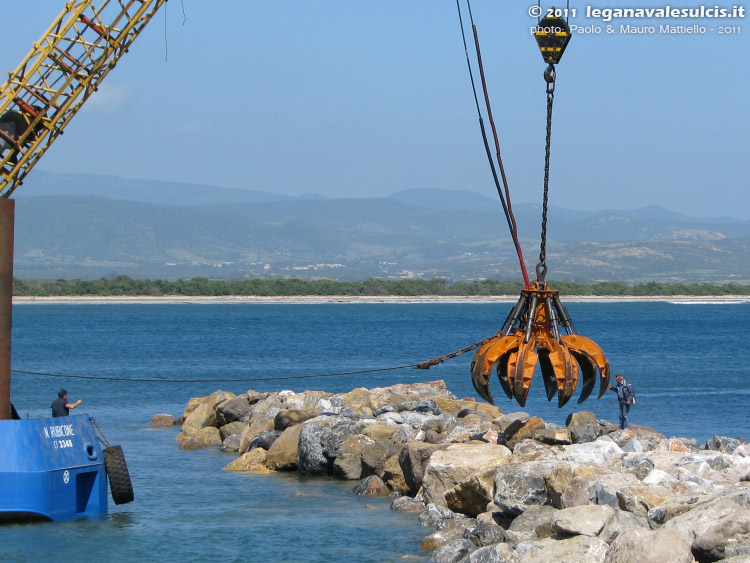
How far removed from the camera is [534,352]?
50.8 ft

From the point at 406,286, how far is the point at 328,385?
131 metres

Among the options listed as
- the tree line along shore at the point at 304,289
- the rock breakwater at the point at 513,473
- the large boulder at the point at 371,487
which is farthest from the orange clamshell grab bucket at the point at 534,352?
the tree line along shore at the point at 304,289

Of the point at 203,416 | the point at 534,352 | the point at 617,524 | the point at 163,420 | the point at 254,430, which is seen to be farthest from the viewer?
the point at 163,420

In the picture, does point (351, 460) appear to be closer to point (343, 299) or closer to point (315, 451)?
point (315, 451)

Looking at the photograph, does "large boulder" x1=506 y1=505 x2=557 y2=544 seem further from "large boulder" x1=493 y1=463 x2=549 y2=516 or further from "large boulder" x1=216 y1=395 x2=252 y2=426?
"large boulder" x1=216 y1=395 x2=252 y2=426

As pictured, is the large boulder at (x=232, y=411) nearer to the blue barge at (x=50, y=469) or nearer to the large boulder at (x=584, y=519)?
the blue barge at (x=50, y=469)

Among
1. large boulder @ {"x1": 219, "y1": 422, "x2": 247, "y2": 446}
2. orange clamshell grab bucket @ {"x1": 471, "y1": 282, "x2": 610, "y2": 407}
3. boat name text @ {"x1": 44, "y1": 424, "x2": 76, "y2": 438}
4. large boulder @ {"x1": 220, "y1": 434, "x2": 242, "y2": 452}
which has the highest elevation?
orange clamshell grab bucket @ {"x1": 471, "y1": 282, "x2": 610, "y2": 407}

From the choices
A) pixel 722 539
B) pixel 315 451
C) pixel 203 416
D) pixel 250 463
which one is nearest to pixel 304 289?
pixel 203 416

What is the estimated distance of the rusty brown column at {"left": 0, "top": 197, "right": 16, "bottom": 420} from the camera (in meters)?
17.7

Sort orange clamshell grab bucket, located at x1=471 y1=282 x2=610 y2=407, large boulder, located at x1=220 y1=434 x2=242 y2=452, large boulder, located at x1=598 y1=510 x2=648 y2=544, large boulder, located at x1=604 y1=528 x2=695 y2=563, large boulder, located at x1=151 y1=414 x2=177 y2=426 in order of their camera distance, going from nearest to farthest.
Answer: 1. large boulder, located at x1=604 y1=528 x2=695 y2=563
2. large boulder, located at x1=598 y1=510 x2=648 y2=544
3. orange clamshell grab bucket, located at x1=471 y1=282 x2=610 y2=407
4. large boulder, located at x1=220 y1=434 x2=242 y2=452
5. large boulder, located at x1=151 y1=414 x2=177 y2=426

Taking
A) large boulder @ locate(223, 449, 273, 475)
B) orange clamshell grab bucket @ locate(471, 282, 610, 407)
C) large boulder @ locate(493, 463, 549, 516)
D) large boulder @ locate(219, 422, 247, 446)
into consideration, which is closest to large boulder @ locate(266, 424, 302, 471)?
large boulder @ locate(223, 449, 273, 475)

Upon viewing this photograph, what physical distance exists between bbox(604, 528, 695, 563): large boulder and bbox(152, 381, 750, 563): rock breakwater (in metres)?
0.02

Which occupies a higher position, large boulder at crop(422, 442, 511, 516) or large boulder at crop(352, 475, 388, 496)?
large boulder at crop(422, 442, 511, 516)

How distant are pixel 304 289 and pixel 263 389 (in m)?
126
